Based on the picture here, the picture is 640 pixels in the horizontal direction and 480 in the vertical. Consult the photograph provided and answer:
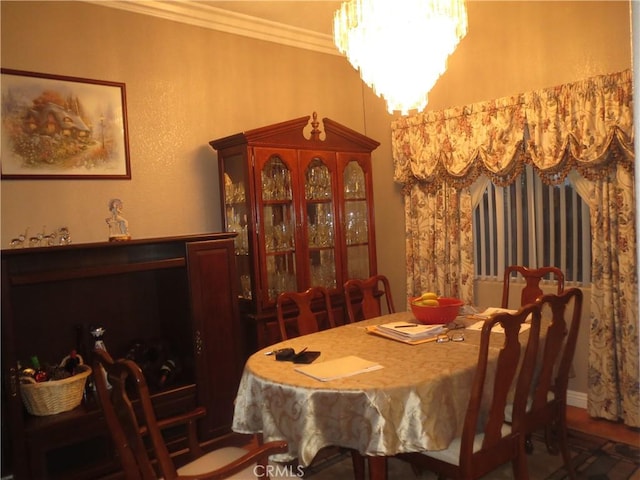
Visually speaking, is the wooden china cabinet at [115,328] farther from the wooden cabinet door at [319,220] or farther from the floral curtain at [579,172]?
the floral curtain at [579,172]

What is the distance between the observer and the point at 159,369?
3.08 meters

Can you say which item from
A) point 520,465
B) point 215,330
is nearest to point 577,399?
point 520,465

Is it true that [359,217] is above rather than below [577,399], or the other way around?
above

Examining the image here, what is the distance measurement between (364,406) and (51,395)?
5.46ft

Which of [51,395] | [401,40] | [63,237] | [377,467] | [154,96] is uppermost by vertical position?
[154,96]

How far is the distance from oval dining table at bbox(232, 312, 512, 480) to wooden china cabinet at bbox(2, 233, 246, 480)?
97 centimetres

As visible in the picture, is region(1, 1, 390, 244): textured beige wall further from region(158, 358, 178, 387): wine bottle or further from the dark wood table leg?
the dark wood table leg

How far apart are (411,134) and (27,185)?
277cm

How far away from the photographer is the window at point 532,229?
346 centimetres

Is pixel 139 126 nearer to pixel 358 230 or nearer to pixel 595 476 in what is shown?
pixel 358 230

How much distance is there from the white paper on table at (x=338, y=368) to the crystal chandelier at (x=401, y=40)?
123 cm

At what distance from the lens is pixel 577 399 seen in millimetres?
3490

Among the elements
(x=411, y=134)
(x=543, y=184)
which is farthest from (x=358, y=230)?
(x=543, y=184)

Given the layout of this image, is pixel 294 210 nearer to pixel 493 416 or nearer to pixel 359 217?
pixel 359 217
